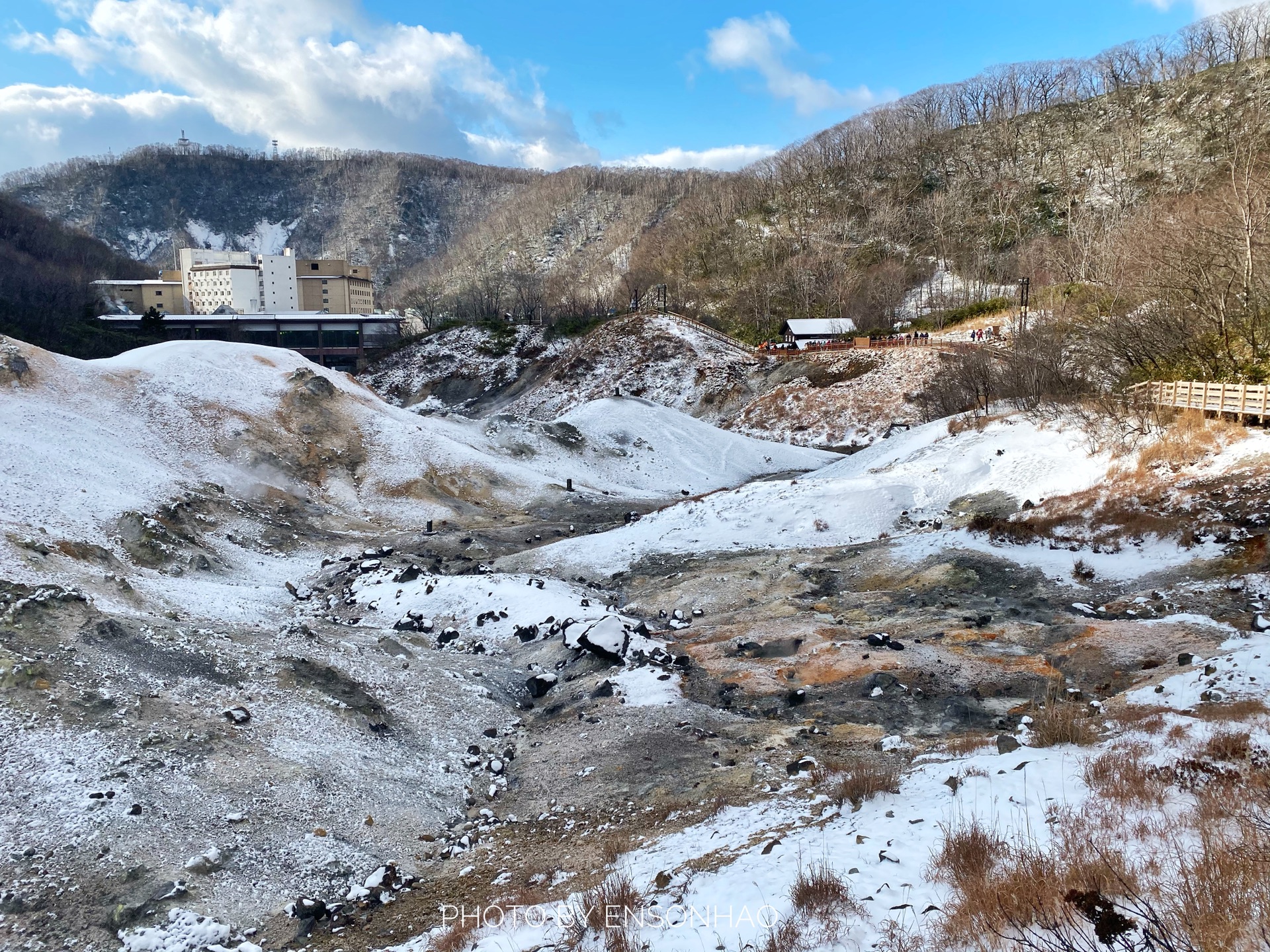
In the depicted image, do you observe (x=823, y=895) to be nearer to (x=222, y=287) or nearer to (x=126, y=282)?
(x=222, y=287)

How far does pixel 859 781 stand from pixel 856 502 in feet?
62.3

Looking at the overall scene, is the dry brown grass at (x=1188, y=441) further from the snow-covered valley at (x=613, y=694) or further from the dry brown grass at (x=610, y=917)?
the dry brown grass at (x=610, y=917)

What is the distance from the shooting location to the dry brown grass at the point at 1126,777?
6.26 metres

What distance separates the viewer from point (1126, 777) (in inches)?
263

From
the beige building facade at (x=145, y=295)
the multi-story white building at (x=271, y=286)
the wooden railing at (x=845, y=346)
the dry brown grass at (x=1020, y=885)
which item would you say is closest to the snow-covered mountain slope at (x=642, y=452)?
the wooden railing at (x=845, y=346)

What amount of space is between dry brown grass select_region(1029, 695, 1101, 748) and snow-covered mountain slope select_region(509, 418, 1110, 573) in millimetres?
14779

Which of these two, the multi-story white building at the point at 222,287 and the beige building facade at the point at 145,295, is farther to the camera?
the multi-story white building at the point at 222,287

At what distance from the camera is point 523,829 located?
959cm

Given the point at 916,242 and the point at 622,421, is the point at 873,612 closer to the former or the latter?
the point at 622,421

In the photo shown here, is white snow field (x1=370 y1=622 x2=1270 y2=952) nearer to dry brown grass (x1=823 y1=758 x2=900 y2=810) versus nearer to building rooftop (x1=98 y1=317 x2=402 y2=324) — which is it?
dry brown grass (x1=823 y1=758 x2=900 y2=810)

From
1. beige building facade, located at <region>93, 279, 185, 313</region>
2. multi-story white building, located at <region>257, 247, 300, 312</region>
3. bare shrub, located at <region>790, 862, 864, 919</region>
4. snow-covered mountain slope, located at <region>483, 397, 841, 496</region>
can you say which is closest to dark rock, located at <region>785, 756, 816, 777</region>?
bare shrub, located at <region>790, 862, 864, 919</region>

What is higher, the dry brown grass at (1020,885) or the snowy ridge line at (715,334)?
the snowy ridge line at (715,334)

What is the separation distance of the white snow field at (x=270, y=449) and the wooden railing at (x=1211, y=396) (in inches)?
816

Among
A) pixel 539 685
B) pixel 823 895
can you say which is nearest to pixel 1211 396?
pixel 539 685
